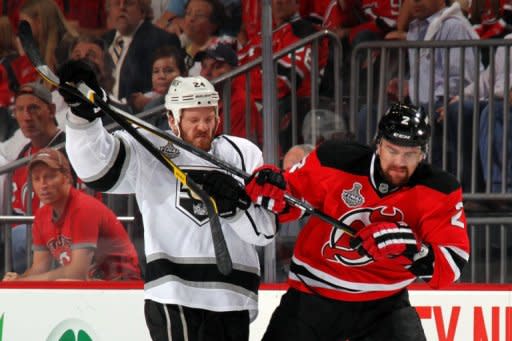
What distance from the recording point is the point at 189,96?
8.16ft

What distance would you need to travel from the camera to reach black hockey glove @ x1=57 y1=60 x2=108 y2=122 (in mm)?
2344

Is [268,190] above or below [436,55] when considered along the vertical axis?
below

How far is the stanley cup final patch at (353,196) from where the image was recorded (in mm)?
2500

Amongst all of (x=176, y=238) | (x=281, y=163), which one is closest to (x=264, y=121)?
(x=281, y=163)

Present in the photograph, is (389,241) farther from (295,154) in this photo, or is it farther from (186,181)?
(295,154)

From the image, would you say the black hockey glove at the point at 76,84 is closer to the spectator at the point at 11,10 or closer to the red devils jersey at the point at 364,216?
the red devils jersey at the point at 364,216

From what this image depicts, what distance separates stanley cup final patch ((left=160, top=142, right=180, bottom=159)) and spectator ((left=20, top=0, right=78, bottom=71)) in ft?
3.82

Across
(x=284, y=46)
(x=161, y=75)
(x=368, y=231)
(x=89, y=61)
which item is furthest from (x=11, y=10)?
(x=368, y=231)

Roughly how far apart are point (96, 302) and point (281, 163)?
2.55ft

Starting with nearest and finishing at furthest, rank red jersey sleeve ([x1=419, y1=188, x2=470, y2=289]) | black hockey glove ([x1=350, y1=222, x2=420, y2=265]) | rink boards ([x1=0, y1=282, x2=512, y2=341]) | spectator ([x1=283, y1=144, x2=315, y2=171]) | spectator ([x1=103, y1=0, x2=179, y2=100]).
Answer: black hockey glove ([x1=350, y1=222, x2=420, y2=265]) → red jersey sleeve ([x1=419, y1=188, x2=470, y2=289]) → rink boards ([x1=0, y1=282, x2=512, y2=341]) → spectator ([x1=283, y1=144, x2=315, y2=171]) → spectator ([x1=103, y1=0, x2=179, y2=100])

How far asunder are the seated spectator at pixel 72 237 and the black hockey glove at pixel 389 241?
1.28 m

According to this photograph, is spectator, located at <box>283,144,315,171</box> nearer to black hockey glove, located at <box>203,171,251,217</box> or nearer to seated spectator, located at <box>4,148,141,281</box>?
seated spectator, located at <box>4,148,141,281</box>

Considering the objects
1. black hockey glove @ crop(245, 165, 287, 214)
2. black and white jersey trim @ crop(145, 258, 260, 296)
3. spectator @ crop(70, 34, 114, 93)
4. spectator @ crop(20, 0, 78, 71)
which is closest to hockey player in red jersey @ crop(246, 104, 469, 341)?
black hockey glove @ crop(245, 165, 287, 214)

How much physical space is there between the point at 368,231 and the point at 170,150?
1.74 ft
